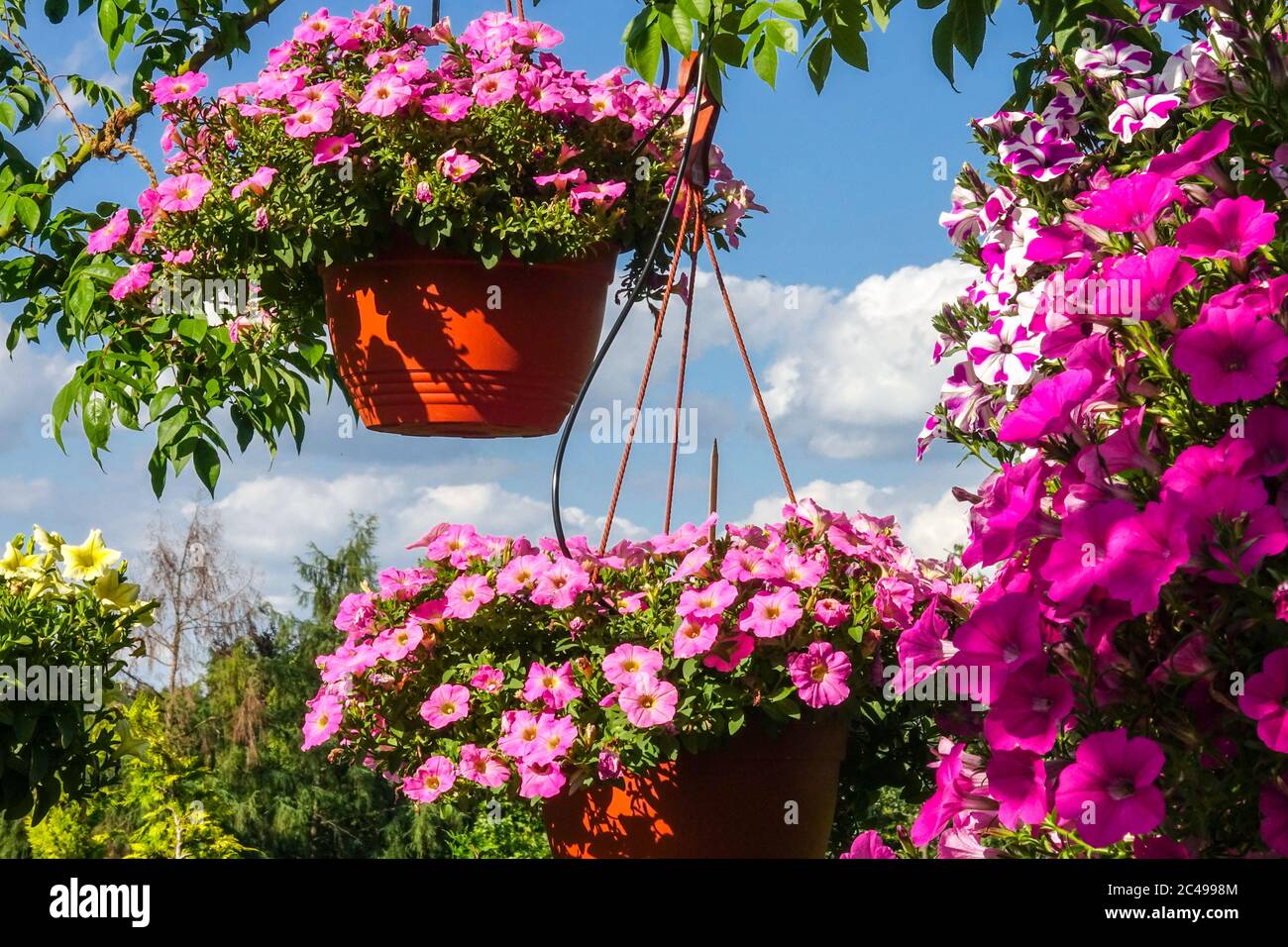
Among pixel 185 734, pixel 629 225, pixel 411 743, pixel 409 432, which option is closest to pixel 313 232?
pixel 409 432

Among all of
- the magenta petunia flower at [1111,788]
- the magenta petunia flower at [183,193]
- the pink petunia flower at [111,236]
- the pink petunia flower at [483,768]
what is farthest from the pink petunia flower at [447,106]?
the magenta petunia flower at [1111,788]

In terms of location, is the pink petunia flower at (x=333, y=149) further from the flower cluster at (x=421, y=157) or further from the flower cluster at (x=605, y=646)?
the flower cluster at (x=605, y=646)

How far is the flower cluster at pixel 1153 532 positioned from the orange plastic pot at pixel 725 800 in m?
0.36

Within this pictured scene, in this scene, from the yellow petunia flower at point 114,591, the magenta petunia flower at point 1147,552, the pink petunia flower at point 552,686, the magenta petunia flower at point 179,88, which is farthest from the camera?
the yellow petunia flower at point 114,591

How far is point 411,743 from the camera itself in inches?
76.2

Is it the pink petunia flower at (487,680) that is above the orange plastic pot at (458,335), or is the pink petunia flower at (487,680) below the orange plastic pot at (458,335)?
below

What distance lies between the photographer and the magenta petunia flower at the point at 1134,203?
1.30m

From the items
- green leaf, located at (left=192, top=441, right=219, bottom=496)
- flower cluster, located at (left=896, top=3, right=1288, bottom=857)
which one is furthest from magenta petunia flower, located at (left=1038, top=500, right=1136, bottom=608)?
green leaf, located at (left=192, top=441, right=219, bottom=496)

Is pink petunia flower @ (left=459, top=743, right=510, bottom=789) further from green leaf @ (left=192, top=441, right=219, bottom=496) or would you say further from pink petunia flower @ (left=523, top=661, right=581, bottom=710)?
green leaf @ (left=192, top=441, right=219, bottom=496)

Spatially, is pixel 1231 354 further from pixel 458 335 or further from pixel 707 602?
pixel 458 335

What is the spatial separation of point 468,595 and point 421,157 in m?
0.79

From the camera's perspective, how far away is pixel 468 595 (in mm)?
1813

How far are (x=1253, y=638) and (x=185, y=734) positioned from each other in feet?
52.9
